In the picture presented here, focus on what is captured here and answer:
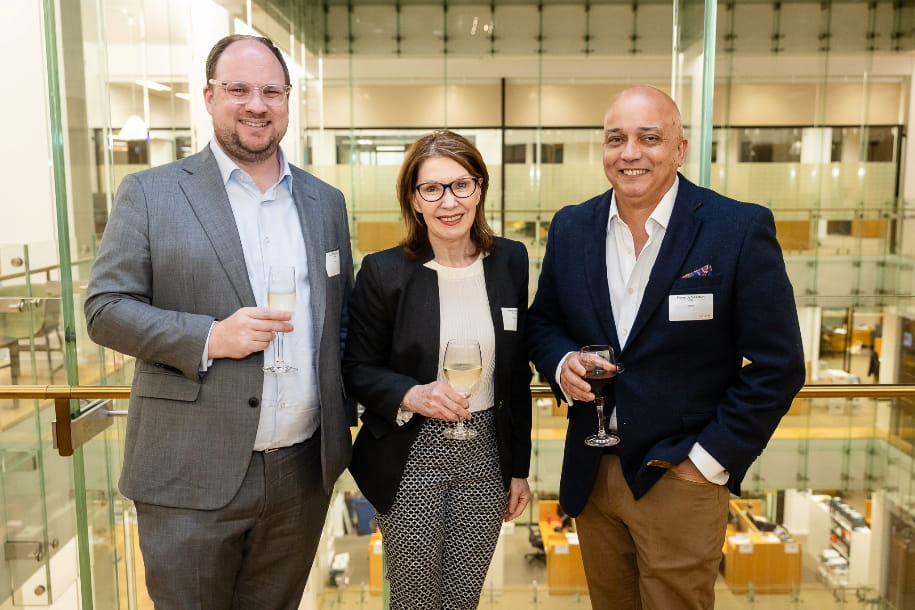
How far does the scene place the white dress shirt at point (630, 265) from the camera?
1.78m

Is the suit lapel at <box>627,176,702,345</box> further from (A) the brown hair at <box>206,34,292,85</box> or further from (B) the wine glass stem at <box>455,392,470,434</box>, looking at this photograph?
(A) the brown hair at <box>206,34,292,85</box>

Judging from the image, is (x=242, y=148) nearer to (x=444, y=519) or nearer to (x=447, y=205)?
(x=447, y=205)

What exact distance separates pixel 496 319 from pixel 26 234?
3.39 m

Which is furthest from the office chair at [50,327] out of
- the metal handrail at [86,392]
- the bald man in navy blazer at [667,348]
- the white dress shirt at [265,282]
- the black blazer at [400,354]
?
the bald man in navy blazer at [667,348]

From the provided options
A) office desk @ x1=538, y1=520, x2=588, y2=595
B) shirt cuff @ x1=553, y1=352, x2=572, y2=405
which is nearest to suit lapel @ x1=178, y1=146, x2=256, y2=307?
shirt cuff @ x1=553, y1=352, x2=572, y2=405

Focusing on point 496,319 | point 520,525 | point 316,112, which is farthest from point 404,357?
point 316,112

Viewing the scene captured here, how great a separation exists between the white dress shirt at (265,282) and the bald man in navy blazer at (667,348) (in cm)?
58

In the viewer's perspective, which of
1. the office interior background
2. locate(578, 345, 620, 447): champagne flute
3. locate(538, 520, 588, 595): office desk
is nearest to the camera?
locate(578, 345, 620, 447): champagne flute

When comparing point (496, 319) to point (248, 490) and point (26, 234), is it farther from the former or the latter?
point (26, 234)

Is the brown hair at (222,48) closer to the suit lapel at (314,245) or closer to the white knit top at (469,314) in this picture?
the suit lapel at (314,245)

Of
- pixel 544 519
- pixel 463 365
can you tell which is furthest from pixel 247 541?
pixel 544 519

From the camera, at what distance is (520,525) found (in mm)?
7789

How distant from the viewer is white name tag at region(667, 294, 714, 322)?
1682 mm

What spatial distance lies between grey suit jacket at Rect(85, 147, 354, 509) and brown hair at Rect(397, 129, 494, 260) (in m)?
0.42
